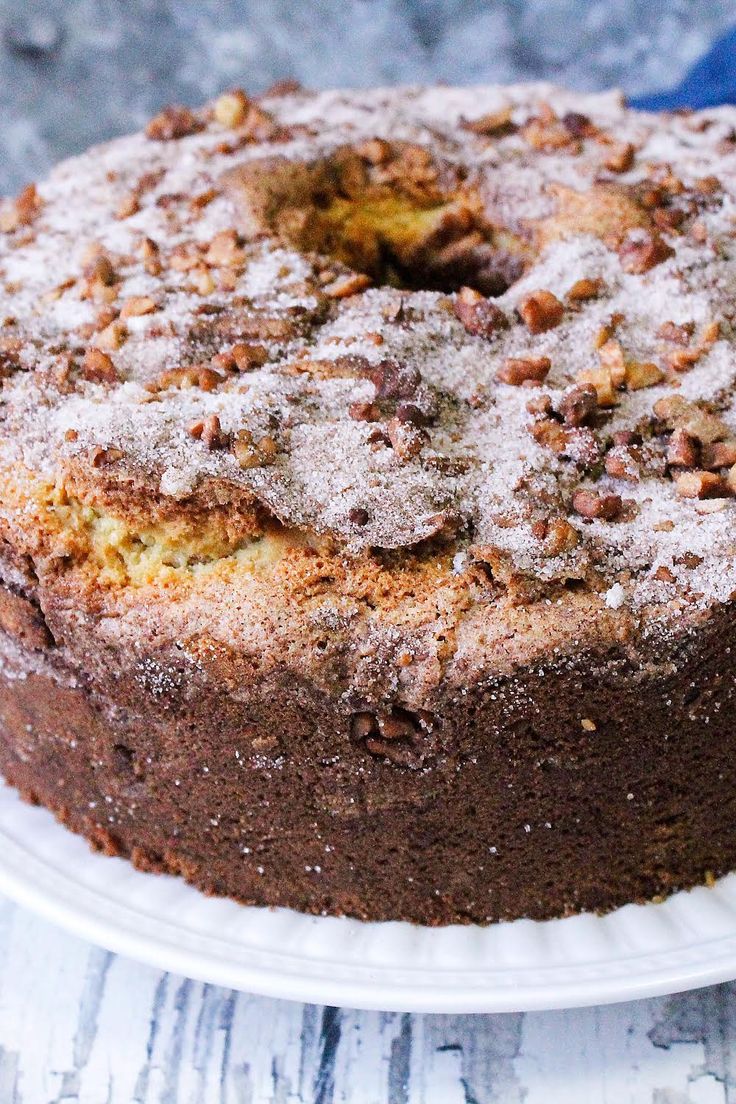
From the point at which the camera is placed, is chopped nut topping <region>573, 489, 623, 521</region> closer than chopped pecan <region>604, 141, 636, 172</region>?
Yes

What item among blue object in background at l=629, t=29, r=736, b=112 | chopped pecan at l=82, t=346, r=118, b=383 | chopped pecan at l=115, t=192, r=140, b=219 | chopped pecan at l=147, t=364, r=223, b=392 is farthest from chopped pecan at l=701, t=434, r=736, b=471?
blue object in background at l=629, t=29, r=736, b=112

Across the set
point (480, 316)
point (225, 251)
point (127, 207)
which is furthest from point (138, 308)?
point (480, 316)

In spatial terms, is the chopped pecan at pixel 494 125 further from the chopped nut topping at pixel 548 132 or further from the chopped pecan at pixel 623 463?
the chopped pecan at pixel 623 463

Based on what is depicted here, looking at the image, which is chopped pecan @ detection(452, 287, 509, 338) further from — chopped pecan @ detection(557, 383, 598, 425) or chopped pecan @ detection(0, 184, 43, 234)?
chopped pecan @ detection(0, 184, 43, 234)

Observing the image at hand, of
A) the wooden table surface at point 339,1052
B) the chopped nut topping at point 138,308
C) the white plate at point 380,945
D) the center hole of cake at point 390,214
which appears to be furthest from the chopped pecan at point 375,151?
the wooden table surface at point 339,1052

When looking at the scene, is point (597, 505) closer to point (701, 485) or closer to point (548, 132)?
point (701, 485)
